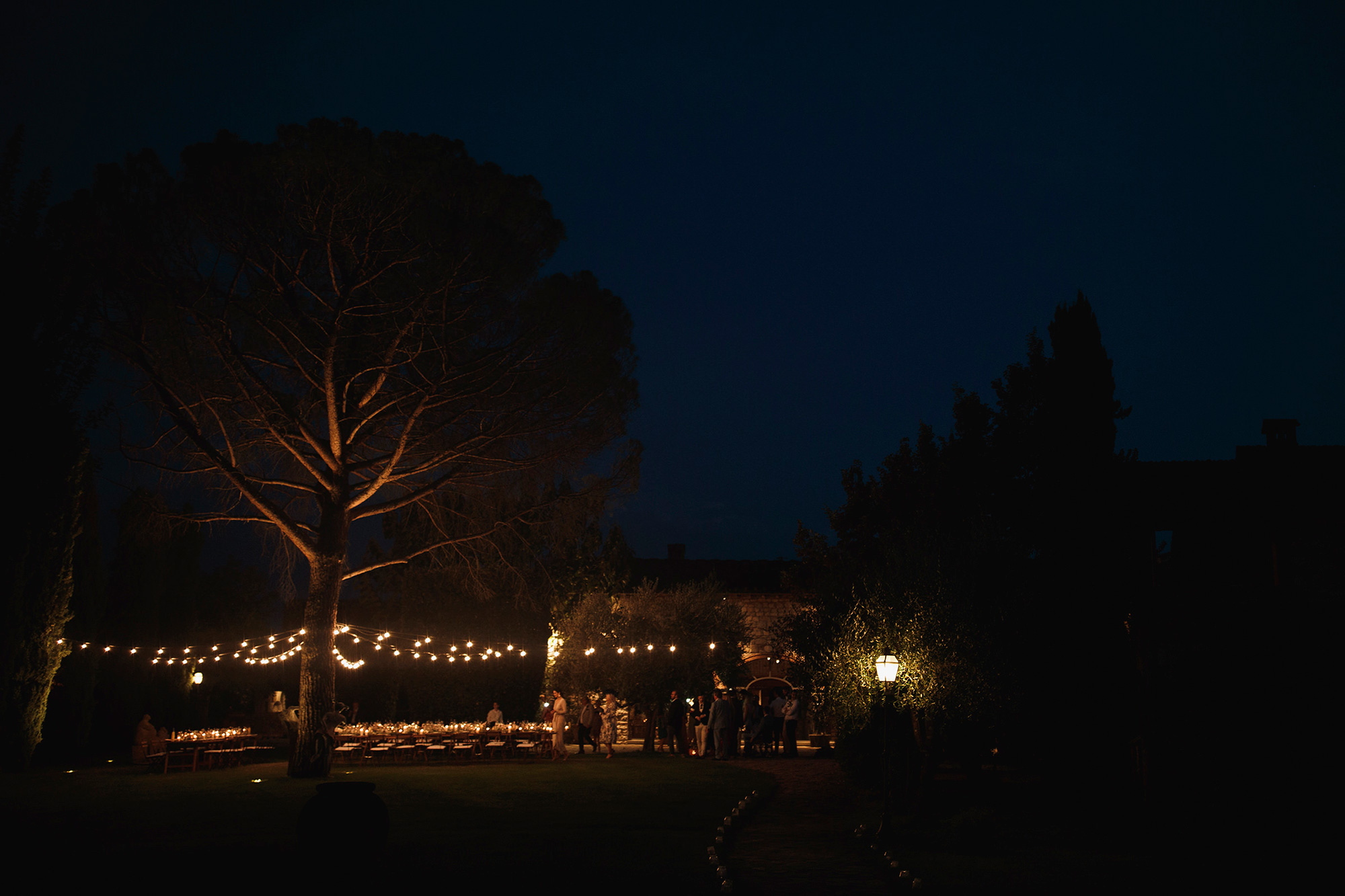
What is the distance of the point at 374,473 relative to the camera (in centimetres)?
1872

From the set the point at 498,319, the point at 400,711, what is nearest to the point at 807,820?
the point at 498,319

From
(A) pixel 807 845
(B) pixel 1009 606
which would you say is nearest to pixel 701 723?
(B) pixel 1009 606

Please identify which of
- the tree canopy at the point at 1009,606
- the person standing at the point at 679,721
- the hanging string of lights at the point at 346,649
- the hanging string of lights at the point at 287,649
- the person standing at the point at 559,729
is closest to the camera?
the tree canopy at the point at 1009,606

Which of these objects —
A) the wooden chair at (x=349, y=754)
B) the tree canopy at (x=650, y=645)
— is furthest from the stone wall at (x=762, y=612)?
the wooden chair at (x=349, y=754)

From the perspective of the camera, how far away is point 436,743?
2009cm

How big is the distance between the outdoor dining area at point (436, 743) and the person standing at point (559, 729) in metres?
0.52

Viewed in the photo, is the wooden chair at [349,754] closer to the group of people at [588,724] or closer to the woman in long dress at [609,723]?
the group of people at [588,724]

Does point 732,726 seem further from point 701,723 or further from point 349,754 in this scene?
point 349,754

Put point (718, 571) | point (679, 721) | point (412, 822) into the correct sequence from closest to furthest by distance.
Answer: point (412, 822), point (679, 721), point (718, 571)

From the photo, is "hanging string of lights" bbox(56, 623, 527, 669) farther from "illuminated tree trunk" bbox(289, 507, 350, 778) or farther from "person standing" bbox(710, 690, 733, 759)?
"person standing" bbox(710, 690, 733, 759)

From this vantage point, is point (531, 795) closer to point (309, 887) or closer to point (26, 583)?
point (309, 887)

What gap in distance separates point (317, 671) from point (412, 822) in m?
6.44

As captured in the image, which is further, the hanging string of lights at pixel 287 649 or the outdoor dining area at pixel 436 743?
the outdoor dining area at pixel 436 743

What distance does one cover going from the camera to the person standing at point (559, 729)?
20500mm
